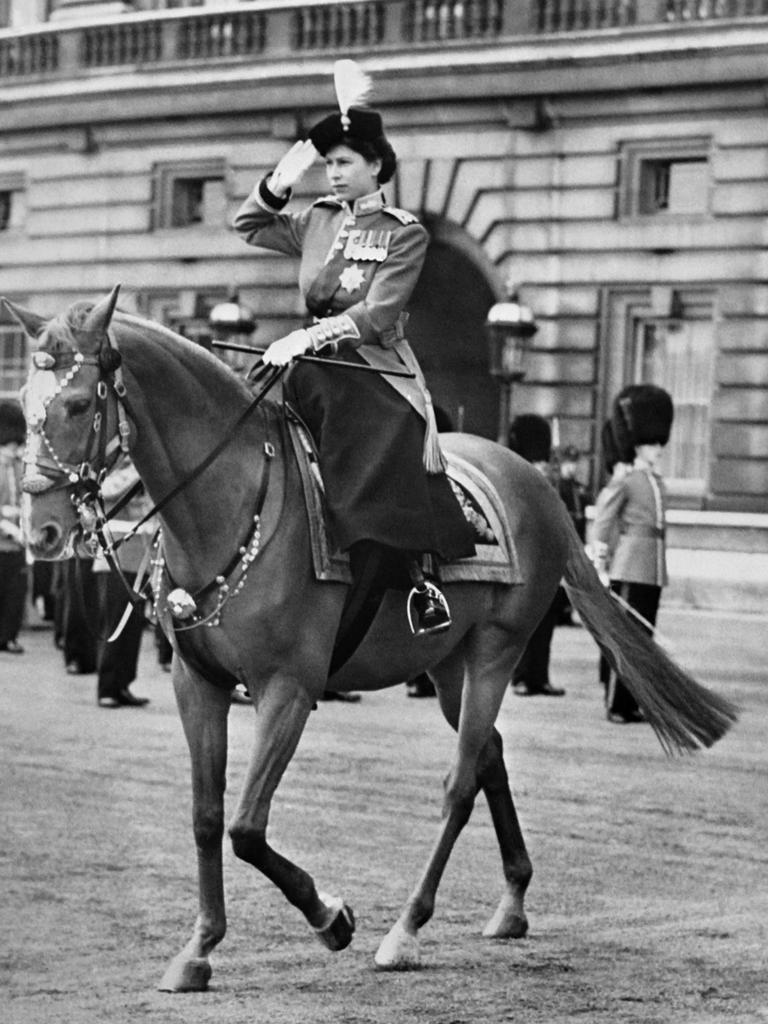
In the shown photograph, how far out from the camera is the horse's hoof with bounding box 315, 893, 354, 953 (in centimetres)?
662

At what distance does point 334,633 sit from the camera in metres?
6.79

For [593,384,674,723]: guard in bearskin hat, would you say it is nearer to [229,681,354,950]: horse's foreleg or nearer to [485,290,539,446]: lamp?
[229,681,354,950]: horse's foreleg

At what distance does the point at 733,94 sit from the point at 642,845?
16.5 metres

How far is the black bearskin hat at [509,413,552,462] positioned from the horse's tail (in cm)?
923

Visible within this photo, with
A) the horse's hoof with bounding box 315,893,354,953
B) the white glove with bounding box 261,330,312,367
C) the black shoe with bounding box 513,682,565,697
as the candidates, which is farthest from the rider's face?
the black shoe with bounding box 513,682,565,697

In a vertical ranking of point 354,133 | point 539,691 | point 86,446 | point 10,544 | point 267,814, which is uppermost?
point 354,133

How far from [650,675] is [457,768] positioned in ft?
3.06

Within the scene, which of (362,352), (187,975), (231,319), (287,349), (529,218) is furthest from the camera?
(231,319)

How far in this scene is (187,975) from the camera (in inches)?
252

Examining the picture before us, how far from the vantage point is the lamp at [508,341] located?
24.8m

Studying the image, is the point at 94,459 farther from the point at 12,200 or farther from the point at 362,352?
the point at 12,200

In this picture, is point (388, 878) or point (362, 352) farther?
point (388, 878)

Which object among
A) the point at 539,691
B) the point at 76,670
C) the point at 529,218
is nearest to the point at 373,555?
the point at 539,691

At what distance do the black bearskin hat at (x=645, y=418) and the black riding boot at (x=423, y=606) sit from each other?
7507mm
